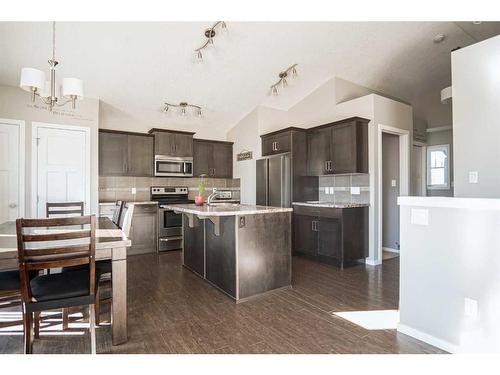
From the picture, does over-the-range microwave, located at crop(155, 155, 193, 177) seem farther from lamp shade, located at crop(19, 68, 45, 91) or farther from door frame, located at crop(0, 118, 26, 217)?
lamp shade, located at crop(19, 68, 45, 91)

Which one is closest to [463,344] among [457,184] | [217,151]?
[457,184]

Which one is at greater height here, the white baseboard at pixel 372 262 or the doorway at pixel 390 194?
the doorway at pixel 390 194

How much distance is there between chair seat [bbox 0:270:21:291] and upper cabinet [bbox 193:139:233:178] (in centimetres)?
409

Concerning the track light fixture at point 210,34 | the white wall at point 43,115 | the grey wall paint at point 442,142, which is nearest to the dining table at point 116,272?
the white wall at point 43,115

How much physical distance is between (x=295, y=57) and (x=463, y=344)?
4119 millimetres

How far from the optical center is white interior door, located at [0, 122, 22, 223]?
3.81 m

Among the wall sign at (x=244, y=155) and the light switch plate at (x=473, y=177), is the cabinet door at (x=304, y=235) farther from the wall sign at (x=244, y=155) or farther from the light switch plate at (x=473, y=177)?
the light switch plate at (x=473, y=177)

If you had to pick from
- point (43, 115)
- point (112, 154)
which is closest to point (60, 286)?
point (43, 115)

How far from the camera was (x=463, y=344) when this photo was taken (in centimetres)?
184

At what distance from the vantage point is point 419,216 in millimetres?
2111

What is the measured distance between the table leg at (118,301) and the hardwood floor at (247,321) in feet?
0.27

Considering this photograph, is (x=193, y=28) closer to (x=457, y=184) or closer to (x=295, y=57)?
(x=295, y=57)

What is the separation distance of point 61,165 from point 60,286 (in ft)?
10.2

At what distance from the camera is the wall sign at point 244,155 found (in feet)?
19.1
